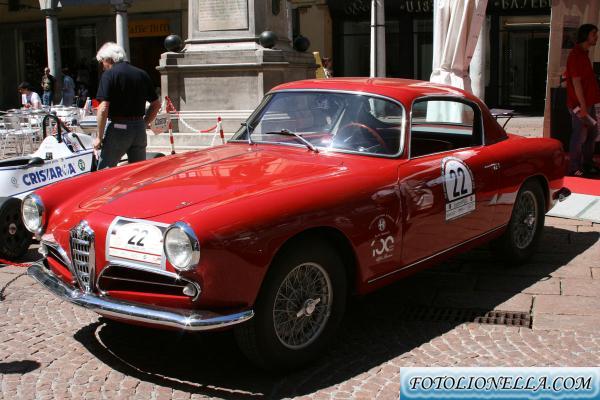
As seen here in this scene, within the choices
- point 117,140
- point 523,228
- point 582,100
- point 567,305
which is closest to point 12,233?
point 117,140

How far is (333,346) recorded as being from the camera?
425 centimetres

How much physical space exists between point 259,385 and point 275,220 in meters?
0.83

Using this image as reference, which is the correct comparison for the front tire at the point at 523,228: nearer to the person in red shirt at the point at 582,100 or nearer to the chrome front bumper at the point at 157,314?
the chrome front bumper at the point at 157,314

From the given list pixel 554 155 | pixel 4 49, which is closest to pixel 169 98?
pixel 554 155

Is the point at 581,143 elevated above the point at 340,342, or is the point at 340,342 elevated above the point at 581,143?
the point at 581,143

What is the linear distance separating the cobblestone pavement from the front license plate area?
66 cm

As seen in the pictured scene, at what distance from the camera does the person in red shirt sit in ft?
29.1

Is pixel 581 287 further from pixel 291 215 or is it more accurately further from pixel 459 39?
pixel 459 39

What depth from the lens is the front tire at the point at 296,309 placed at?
11.8 feet

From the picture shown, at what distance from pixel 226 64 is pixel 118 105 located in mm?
6474

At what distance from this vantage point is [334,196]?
3.95 m

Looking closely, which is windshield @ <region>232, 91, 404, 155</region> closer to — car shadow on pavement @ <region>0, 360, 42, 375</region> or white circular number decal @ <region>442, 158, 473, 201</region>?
white circular number decal @ <region>442, 158, 473, 201</region>

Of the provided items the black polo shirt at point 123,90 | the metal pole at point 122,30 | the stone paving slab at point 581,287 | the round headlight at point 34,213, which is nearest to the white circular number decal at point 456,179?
the stone paving slab at point 581,287

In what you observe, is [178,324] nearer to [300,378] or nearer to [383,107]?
[300,378]
